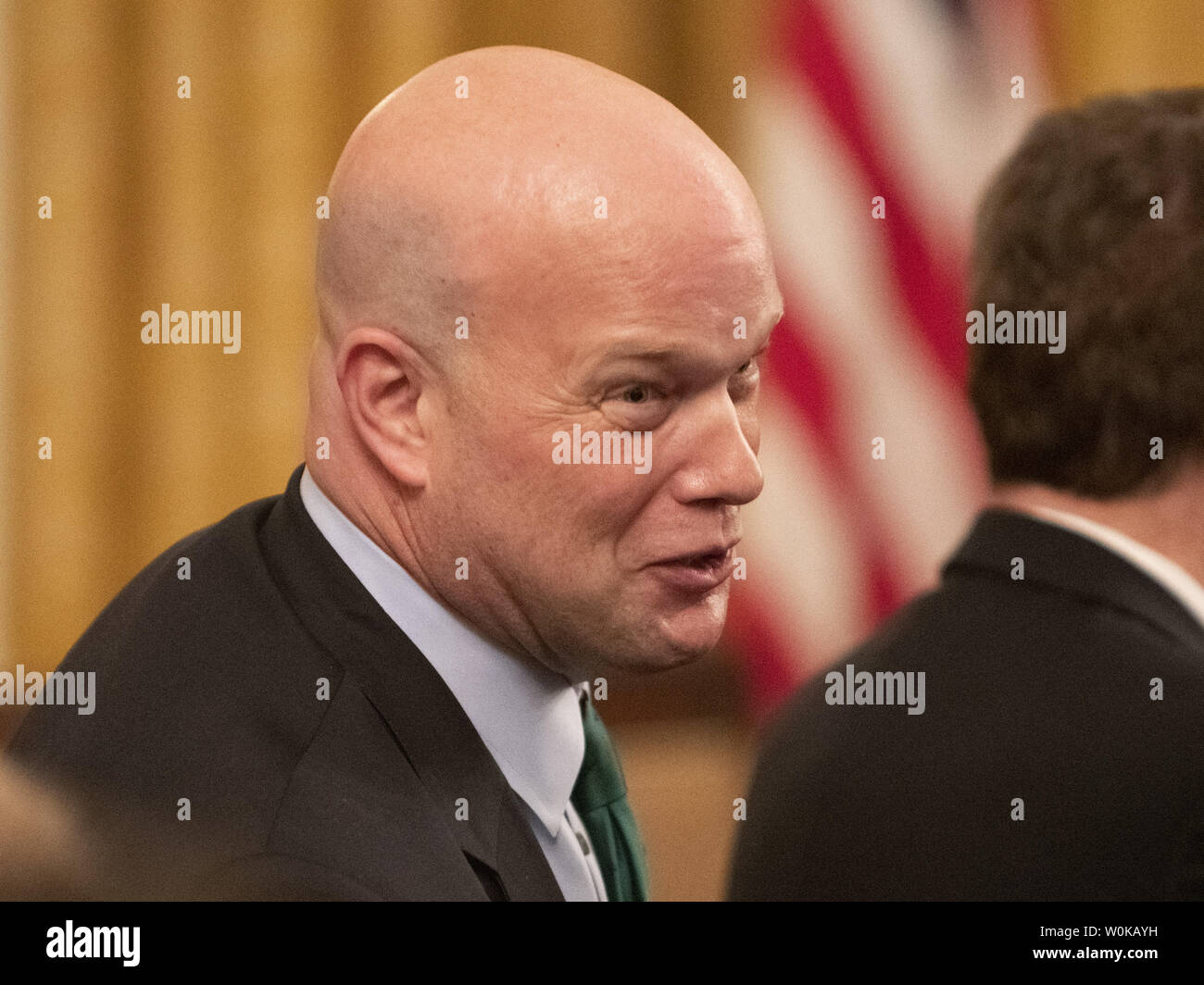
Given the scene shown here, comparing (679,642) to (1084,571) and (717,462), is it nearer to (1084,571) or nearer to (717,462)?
(717,462)

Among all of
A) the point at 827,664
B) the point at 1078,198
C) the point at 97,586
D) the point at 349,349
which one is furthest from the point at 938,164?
the point at 97,586

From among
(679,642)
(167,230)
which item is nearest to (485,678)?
(679,642)

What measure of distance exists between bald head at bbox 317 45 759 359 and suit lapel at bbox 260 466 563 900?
17 centimetres

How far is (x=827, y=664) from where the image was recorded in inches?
43.1

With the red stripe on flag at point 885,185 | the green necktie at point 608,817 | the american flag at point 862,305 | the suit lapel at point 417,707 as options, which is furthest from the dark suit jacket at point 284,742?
the red stripe on flag at point 885,185

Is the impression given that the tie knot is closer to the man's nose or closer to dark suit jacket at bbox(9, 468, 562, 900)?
dark suit jacket at bbox(9, 468, 562, 900)

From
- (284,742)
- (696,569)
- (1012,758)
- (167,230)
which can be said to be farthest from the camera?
(167,230)

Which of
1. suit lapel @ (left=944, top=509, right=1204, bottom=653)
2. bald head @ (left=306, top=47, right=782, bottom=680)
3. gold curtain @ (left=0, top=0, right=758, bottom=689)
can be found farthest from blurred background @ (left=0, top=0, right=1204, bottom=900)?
bald head @ (left=306, top=47, right=782, bottom=680)

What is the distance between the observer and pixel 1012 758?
3.15ft

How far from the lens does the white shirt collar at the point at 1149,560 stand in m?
0.91

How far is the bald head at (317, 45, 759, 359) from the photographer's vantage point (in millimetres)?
761

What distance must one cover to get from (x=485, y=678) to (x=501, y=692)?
0.6 inches

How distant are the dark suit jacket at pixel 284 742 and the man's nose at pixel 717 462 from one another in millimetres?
215
